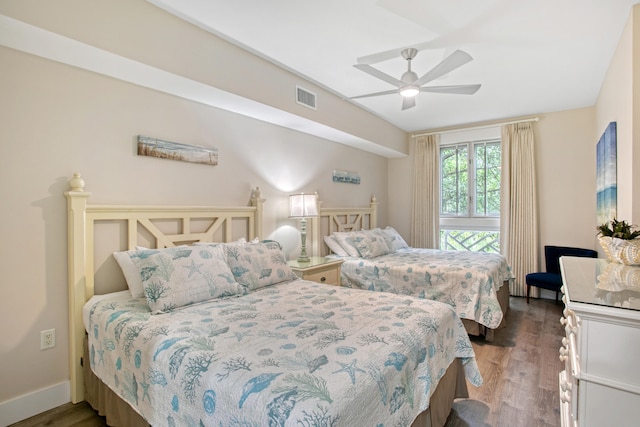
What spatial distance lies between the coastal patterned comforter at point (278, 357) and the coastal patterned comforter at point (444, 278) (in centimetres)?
116

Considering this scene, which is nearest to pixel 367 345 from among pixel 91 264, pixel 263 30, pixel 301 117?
pixel 91 264

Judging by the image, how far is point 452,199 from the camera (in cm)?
529

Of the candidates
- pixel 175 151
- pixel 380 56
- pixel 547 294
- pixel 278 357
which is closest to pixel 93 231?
pixel 175 151

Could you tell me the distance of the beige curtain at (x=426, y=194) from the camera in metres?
5.25

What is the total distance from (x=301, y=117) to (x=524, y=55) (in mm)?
2050

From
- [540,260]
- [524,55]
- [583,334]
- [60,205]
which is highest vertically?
[524,55]

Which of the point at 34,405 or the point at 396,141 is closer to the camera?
the point at 34,405

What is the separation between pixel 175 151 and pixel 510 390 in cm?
299

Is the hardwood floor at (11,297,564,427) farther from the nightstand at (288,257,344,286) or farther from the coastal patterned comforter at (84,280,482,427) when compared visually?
the nightstand at (288,257,344,286)

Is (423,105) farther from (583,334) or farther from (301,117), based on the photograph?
(583,334)

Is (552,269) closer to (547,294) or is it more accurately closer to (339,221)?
A: (547,294)

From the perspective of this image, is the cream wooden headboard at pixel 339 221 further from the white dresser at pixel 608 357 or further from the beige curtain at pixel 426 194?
the white dresser at pixel 608 357

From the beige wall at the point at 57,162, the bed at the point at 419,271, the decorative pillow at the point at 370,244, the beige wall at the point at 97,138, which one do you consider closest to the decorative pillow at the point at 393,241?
the bed at the point at 419,271

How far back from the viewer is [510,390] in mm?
2188
